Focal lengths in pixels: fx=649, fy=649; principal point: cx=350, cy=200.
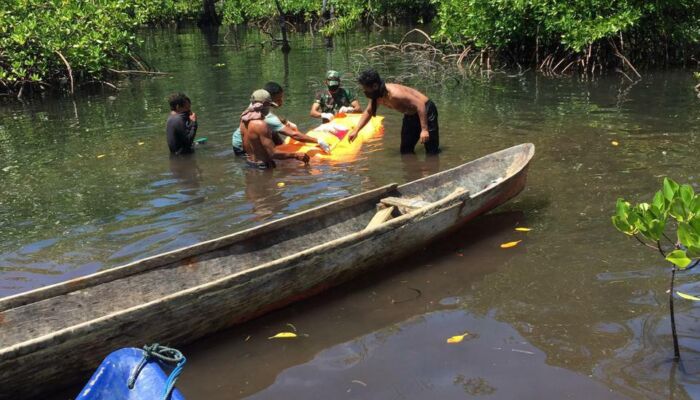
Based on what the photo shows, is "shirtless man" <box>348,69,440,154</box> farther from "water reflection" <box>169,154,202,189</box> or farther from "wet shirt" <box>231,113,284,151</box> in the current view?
"water reflection" <box>169,154,202,189</box>

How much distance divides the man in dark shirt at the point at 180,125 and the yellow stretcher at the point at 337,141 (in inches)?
56.8

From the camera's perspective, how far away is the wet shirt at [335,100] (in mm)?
10344

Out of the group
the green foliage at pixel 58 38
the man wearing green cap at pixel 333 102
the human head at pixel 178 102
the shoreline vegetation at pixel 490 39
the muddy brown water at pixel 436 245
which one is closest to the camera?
the muddy brown water at pixel 436 245

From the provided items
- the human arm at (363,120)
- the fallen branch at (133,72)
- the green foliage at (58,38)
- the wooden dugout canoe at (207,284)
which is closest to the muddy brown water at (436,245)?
the wooden dugout canoe at (207,284)

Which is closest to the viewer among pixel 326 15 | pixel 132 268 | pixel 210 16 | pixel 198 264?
pixel 132 268

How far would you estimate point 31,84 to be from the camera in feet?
49.1

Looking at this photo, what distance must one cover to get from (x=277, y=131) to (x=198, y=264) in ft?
12.2

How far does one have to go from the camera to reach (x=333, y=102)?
34.2 feet

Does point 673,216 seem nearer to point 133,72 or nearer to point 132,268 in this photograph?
point 132,268

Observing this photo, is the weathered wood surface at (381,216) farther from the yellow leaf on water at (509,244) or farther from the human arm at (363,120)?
the human arm at (363,120)

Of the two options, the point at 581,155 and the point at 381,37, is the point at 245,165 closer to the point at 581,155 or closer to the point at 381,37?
the point at 581,155

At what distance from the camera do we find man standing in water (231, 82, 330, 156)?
26.9 feet

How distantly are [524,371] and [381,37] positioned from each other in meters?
23.5

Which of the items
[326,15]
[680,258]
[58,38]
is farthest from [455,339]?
[326,15]
